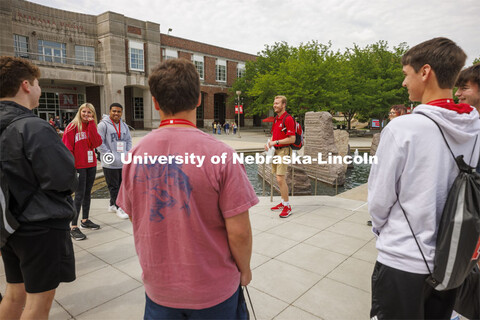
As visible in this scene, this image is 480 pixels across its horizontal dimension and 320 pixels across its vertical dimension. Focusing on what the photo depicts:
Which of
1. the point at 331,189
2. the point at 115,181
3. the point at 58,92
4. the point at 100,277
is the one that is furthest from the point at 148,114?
the point at 100,277

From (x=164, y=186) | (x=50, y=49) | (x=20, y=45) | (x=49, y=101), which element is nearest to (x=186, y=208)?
(x=164, y=186)

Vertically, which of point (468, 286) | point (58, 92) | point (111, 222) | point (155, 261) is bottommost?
point (111, 222)

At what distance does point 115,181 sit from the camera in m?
5.57

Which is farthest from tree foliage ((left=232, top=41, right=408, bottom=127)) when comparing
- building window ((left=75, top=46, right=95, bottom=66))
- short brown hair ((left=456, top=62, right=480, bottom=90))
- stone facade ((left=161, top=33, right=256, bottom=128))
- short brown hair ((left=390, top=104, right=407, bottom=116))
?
short brown hair ((left=456, top=62, right=480, bottom=90))

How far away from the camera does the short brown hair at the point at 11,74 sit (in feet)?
6.96

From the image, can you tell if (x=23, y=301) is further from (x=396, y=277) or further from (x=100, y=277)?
(x=396, y=277)

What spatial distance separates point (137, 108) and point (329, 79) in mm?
22529

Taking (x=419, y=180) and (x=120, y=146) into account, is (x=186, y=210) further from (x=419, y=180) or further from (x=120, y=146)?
(x=120, y=146)

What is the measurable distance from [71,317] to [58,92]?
35408mm

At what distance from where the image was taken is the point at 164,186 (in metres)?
1.43

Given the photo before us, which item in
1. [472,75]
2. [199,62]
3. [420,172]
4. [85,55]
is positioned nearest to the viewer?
[420,172]

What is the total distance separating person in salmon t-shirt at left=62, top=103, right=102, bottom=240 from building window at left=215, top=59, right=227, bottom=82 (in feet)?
131

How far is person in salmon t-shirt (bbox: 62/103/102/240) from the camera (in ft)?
15.2

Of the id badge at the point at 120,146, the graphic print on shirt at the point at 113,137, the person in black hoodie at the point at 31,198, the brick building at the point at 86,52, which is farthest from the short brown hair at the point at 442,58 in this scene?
the brick building at the point at 86,52
